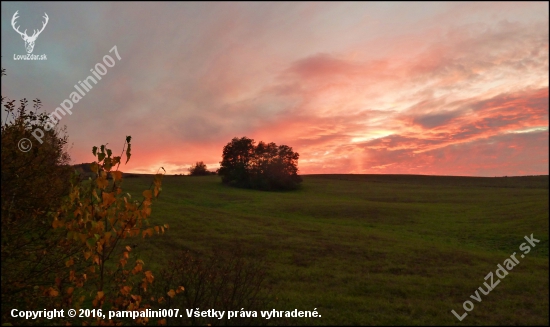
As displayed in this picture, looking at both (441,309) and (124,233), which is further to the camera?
(441,309)

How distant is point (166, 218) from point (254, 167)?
51026mm

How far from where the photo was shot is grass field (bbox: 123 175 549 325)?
14.8 metres

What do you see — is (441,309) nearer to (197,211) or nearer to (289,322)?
(289,322)

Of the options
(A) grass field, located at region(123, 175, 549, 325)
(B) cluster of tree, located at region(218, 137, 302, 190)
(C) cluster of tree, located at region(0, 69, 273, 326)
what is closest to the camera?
(C) cluster of tree, located at region(0, 69, 273, 326)

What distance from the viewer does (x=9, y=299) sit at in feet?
21.8

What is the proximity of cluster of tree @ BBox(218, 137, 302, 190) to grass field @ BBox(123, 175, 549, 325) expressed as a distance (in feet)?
97.5

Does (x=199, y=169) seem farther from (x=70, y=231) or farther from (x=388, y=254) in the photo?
(x=70, y=231)

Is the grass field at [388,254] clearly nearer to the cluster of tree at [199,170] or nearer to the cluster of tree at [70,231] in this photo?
the cluster of tree at [70,231]

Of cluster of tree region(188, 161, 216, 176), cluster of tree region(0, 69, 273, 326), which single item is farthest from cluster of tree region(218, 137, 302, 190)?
cluster of tree region(0, 69, 273, 326)

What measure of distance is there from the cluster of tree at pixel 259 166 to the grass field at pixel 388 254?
2971 centimetres

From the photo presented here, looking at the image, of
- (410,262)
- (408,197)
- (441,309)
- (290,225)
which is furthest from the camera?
(408,197)

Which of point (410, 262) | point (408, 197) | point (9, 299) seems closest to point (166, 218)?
point (410, 262)

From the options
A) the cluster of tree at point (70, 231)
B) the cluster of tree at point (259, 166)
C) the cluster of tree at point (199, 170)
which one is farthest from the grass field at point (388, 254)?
the cluster of tree at point (199, 170)

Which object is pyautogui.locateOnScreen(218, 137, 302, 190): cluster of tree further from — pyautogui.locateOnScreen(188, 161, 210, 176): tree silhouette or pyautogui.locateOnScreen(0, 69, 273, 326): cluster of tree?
pyautogui.locateOnScreen(0, 69, 273, 326): cluster of tree
